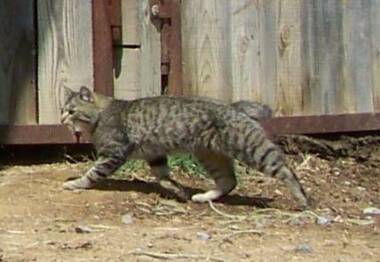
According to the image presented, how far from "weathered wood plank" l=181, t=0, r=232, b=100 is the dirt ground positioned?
668 millimetres

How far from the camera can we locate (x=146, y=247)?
6016 mm

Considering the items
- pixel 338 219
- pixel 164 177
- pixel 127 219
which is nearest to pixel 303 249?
pixel 338 219

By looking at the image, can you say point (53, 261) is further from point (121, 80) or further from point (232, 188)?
point (121, 80)

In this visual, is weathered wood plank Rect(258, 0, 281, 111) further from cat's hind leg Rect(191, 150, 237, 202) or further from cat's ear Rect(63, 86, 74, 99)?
cat's ear Rect(63, 86, 74, 99)

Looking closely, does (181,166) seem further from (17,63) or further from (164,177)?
(17,63)

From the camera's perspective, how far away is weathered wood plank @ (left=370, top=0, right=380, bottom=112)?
8.50m

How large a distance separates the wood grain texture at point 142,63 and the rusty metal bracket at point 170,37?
1.4 inches

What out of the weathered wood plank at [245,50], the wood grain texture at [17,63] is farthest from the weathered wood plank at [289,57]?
the wood grain texture at [17,63]

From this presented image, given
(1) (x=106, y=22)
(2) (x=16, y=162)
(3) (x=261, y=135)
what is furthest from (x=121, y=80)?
(3) (x=261, y=135)

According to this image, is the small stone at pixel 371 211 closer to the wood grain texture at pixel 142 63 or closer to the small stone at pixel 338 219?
the small stone at pixel 338 219

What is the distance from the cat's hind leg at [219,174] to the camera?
7441mm

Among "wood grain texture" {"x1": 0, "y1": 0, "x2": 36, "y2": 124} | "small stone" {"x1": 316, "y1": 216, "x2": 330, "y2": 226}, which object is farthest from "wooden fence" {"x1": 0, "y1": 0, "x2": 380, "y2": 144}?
"small stone" {"x1": 316, "y1": 216, "x2": 330, "y2": 226}

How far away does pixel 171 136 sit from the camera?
736cm

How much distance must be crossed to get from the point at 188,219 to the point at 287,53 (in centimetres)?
186
